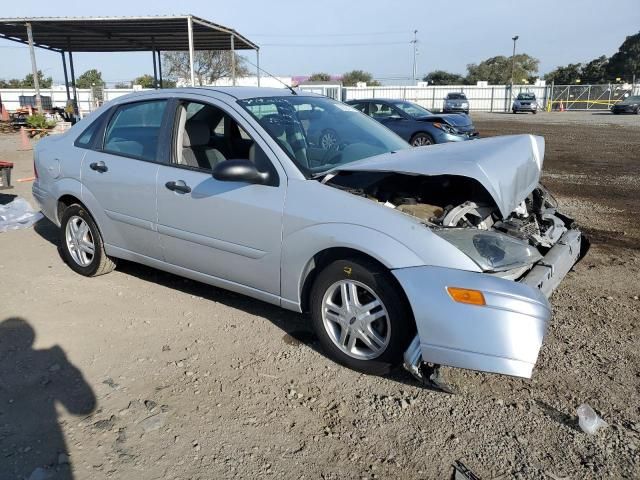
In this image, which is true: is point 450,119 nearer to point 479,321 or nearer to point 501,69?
point 479,321

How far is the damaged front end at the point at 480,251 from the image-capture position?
2678 millimetres

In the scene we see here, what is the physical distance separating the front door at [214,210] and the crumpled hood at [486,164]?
57 cm

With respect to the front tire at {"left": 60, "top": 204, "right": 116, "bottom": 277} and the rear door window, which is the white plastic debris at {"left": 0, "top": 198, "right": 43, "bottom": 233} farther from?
the rear door window

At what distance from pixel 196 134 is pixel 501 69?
3483 inches

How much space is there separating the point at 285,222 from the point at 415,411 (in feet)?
4.49

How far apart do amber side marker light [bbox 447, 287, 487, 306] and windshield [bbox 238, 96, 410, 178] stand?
48.3 inches

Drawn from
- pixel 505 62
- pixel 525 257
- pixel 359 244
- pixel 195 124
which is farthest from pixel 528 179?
pixel 505 62

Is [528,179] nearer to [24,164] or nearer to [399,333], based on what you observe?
[399,333]

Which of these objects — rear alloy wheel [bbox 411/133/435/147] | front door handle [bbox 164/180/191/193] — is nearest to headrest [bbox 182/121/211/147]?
front door handle [bbox 164/180/191/193]

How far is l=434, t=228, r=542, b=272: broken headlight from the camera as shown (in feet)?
9.43

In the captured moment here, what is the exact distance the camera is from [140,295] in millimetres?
4590

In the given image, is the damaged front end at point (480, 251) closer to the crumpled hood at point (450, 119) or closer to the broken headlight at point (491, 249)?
the broken headlight at point (491, 249)

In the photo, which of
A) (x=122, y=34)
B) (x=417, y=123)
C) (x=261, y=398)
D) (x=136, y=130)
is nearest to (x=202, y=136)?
(x=136, y=130)

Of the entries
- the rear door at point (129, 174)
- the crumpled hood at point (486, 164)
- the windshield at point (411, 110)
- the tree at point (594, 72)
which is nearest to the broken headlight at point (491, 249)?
the crumpled hood at point (486, 164)
